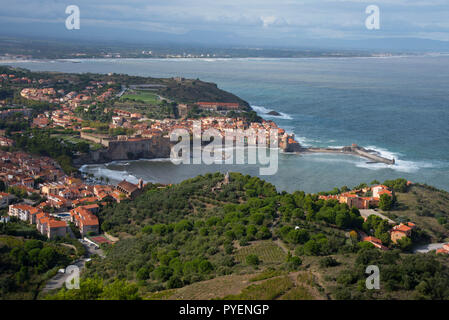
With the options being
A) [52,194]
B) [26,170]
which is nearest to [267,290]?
[52,194]

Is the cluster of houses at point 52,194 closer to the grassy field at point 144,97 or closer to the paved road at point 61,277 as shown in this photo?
the paved road at point 61,277

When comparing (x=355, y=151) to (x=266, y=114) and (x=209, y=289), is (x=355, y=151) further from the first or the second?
(x=209, y=289)

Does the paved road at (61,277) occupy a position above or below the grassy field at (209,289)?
below

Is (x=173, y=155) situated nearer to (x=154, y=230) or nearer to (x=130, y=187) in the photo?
(x=130, y=187)

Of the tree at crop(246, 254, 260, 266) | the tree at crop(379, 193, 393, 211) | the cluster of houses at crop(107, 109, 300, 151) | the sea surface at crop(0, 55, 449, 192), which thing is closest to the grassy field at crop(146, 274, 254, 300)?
the tree at crop(246, 254, 260, 266)

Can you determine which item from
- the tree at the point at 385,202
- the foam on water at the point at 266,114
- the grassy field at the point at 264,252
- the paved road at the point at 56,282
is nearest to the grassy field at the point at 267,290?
the grassy field at the point at 264,252
